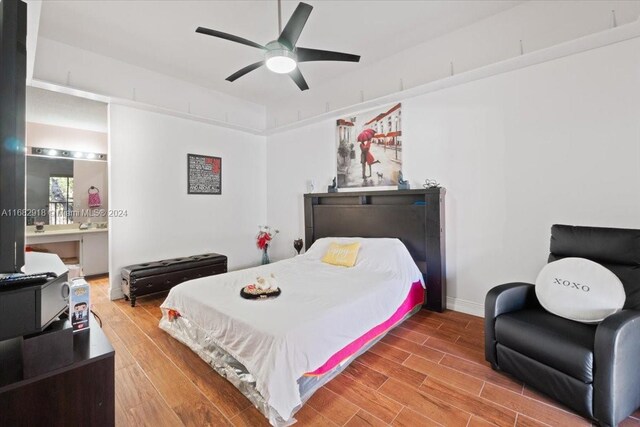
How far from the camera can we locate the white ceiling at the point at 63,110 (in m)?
3.99

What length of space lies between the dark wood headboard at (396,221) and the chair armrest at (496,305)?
38.9 inches

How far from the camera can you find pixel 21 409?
3.23ft

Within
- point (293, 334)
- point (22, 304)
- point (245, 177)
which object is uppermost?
point (245, 177)

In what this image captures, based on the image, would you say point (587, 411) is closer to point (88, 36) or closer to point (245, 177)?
point (245, 177)

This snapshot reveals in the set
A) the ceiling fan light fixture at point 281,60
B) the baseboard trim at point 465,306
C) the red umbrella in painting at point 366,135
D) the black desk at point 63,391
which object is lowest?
the baseboard trim at point 465,306

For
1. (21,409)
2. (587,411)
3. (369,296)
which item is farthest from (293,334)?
(587,411)

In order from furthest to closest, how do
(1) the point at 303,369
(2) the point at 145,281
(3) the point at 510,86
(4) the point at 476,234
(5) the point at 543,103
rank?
1. (2) the point at 145,281
2. (4) the point at 476,234
3. (3) the point at 510,86
4. (5) the point at 543,103
5. (1) the point at 303,369

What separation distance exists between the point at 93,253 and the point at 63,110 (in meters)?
2.40

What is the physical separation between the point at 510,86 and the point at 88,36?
184 inches

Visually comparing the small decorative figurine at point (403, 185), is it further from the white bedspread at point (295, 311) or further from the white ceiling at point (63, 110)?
the white ceiling at point (63, 110)

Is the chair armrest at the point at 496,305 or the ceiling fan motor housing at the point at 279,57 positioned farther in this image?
the ceiling fan motor housing at the point at 279,57


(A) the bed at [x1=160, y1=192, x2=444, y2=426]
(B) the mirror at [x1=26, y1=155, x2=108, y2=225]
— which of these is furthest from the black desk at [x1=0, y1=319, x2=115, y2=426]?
(B) the mirror at [x1=26, y1=155, x2=108, y2=225]

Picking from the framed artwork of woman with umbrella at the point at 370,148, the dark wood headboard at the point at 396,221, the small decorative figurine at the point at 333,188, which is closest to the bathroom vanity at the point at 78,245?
the dark wood headboard at the point at 396,221

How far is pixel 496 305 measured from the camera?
6.79ft
